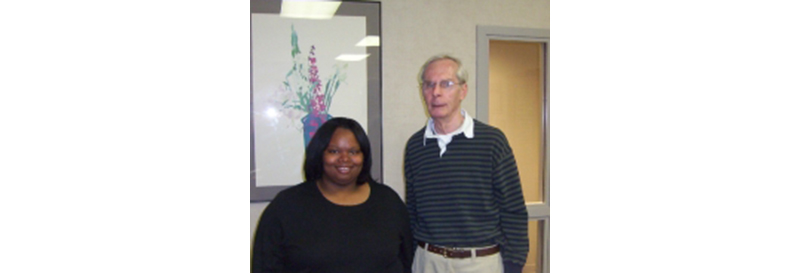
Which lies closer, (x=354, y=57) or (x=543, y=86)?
(x=354, y=57)

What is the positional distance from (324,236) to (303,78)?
→ 1.74ft

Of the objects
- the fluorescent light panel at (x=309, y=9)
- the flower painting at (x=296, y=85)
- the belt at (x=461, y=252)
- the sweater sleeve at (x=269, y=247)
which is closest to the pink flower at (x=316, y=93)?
the flower painting at (x=296, y=85)

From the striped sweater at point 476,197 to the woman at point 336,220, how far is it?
8 centimetres

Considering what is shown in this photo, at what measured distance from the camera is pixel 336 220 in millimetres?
821

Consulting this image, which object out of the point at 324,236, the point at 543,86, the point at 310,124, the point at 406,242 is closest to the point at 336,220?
the point at 324,236

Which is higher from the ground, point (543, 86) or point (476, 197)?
point (543, 86)

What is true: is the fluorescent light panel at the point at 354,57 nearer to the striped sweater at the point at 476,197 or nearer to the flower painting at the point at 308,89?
the flower painting at the point at 308,89

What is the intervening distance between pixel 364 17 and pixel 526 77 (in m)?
0.53

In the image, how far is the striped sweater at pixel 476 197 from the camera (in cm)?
79

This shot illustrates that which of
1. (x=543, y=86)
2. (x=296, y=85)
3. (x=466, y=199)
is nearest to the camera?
Result: (x=466, y=199)

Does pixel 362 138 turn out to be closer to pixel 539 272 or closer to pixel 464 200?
pixel 464 200

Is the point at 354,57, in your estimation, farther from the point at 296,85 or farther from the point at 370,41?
the point at 296,85

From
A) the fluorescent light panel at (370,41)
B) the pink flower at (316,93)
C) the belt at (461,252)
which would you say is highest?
the fluorescent light panel at (370,41)
